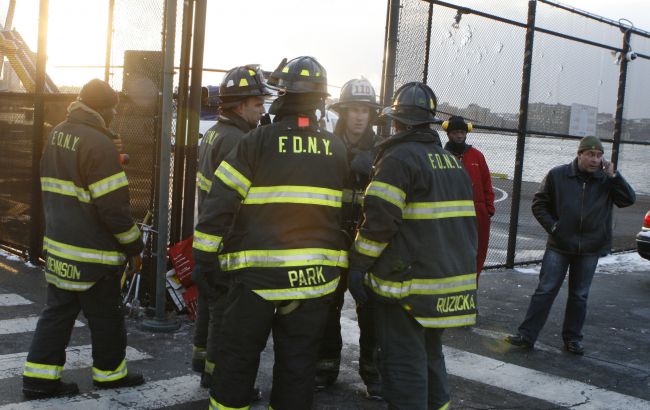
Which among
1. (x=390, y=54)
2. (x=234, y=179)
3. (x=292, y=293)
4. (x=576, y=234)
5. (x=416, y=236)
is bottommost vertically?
(x=292, y=293)

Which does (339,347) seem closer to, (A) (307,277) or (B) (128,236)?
(A) (307,277)

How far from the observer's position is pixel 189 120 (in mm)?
6840

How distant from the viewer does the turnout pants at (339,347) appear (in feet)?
16.9

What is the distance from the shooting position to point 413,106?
414cm

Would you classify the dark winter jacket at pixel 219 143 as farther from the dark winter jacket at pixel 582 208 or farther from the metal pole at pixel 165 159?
the dark winter jacket at pixel 582 208

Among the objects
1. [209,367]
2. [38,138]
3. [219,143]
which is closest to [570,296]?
[209,367]

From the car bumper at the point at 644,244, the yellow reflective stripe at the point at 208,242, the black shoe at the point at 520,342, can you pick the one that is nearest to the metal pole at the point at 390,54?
the black shoe at the point at 520,342

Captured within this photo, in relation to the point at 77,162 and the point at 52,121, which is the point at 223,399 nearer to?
the point at 77,162

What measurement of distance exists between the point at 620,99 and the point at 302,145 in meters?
10.4

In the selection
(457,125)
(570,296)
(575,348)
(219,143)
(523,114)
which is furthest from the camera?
(523,114)

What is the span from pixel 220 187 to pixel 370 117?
1.78 meters

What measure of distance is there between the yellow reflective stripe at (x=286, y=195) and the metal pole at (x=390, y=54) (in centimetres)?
396

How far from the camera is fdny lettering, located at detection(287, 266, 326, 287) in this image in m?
3.79

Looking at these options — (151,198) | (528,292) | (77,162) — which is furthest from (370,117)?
(528,292)
